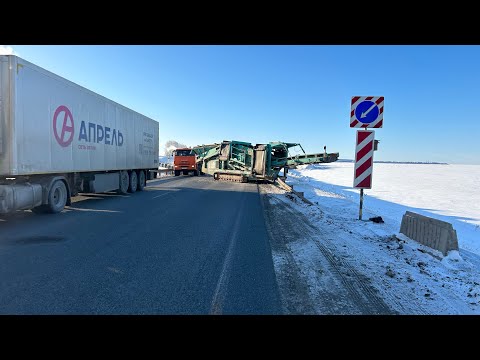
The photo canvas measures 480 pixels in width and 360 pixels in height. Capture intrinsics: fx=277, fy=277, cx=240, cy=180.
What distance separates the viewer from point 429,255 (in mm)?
5023

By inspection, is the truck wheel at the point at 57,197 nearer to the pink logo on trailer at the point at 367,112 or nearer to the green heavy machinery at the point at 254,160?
the pink logo on trailer at the point at 367,112

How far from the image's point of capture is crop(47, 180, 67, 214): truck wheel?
8.51m

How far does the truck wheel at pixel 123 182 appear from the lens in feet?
45.6

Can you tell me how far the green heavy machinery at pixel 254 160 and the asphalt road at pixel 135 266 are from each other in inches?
486

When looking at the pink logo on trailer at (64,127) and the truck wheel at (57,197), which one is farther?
the pink logo on trailer at (64,127)

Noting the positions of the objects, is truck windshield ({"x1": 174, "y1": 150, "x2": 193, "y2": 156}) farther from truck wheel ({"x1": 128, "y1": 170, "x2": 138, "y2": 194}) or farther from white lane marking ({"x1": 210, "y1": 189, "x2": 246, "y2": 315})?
white lane marking ({"x1": 210, "y1": 189, "x2": 246, "y2": 315})

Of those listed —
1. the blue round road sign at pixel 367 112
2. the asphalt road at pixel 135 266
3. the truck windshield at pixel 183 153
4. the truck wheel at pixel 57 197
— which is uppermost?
the blue round road sign at pixel 367 112

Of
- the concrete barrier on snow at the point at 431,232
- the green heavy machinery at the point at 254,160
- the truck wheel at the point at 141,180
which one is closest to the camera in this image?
the concrete barrier on snow at the point at 431,232

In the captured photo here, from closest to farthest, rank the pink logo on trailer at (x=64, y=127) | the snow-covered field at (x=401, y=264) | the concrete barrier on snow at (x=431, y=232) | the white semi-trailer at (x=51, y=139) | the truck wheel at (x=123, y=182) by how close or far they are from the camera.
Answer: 1. the snow-covered field at (x=401, y=264)
2. the concrete barrier on snow at (x=431, y=232)
3. the white semi-trailer at (x=51, y=139)
4. the pink logo on trailer at (x=64, y=127)
5. the truck wheel at (x=123, y=182)

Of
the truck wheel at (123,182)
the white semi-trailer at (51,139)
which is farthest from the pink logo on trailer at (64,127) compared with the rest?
the truck wheel at (123,182)

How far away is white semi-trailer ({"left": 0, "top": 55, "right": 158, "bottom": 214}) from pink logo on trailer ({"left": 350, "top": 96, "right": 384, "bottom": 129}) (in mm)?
8792
